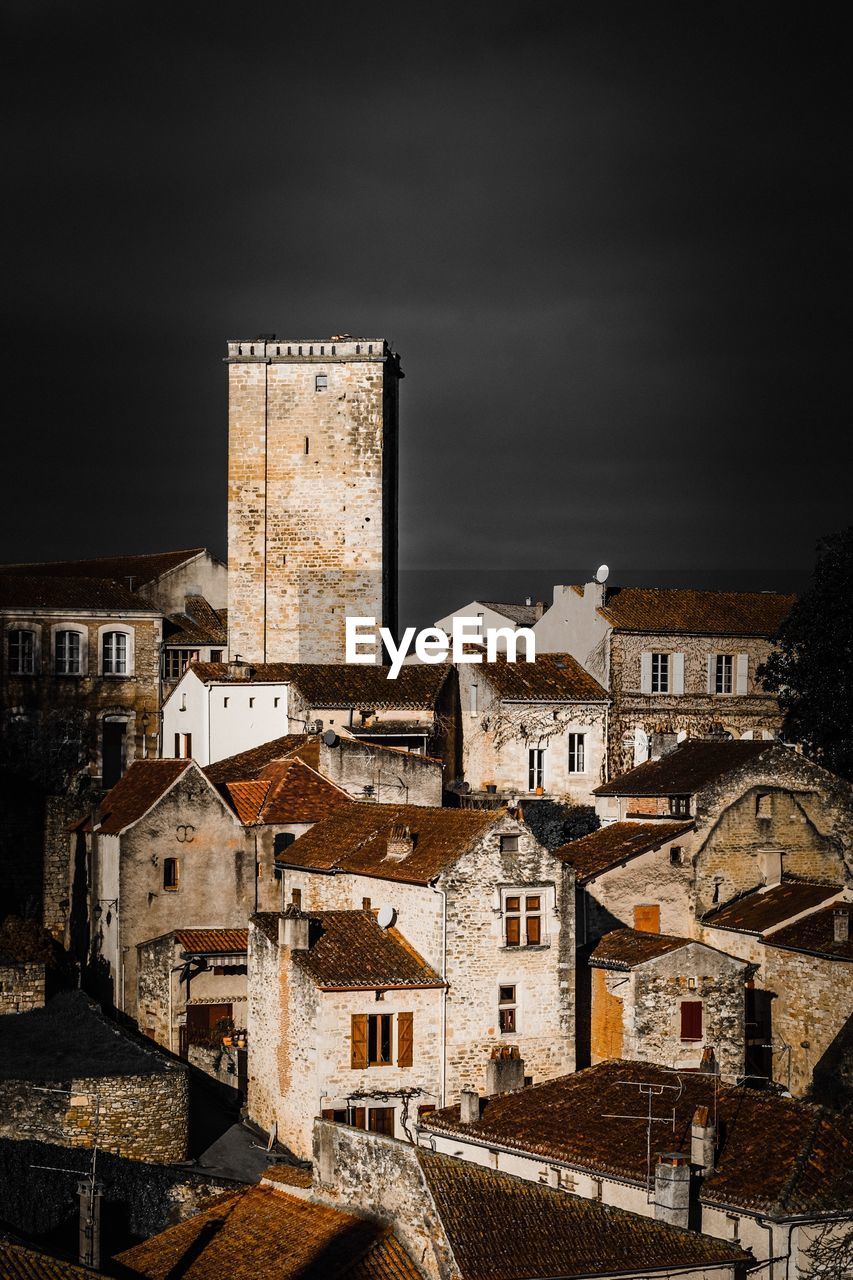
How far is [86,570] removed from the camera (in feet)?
237

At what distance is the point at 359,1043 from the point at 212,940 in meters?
7.20

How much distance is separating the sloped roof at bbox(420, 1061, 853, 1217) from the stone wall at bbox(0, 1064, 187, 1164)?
4.78 metres

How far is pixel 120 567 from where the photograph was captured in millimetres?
71812

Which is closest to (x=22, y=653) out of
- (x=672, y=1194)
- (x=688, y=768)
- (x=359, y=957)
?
(x=688, y=768)

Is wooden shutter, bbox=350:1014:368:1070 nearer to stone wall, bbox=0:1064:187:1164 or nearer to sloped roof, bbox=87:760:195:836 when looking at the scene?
stone wall, bbox=0:1064:187:1164

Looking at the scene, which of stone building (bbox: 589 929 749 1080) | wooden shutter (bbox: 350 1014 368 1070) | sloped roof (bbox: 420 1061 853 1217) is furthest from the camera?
stone building (bbox: 589 929 749 1080)

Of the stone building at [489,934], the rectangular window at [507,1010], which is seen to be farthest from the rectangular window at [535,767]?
the rectangular window at [507,1010]

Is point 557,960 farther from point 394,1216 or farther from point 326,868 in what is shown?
point 394,1216

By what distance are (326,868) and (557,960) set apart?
5.83 m

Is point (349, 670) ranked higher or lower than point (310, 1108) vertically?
higher

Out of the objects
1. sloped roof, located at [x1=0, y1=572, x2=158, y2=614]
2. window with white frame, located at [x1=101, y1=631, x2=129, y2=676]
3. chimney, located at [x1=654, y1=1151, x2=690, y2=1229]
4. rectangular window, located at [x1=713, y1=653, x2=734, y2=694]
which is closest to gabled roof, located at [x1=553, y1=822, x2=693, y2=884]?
chimney, located at [x1=654, y1=1151, x2=690, y2=1229]

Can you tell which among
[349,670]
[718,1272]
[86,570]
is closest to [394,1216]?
[718,1272]

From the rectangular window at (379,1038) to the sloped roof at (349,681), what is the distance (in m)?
21.1

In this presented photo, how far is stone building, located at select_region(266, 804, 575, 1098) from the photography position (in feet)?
123
